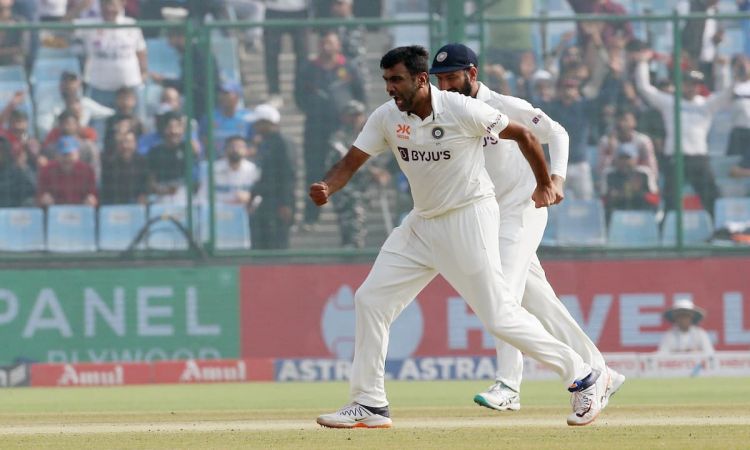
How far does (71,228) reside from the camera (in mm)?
13070

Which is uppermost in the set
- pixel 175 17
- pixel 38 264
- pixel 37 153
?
pixel 175 17

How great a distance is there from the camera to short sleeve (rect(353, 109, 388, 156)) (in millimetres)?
6809

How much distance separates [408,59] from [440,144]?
0.40 metres

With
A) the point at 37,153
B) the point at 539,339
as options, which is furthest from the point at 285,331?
the point at 539,339

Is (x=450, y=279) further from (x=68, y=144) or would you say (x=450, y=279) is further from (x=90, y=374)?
(x=68, y=144)

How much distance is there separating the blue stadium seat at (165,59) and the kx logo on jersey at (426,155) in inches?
271

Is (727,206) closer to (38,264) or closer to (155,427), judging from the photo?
(38,264)

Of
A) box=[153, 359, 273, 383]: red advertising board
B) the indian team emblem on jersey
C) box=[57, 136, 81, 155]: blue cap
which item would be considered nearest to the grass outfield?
box=[153, 359, 273, 383]: red advertising board

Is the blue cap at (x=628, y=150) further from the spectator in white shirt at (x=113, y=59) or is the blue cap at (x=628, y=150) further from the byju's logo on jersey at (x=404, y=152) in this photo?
the byju's logo on jersey at (x=404, y=152)

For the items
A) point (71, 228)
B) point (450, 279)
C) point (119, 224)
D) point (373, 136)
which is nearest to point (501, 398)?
point (450, 279)

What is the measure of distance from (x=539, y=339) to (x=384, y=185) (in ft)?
20.6

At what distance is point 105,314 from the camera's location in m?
12.9

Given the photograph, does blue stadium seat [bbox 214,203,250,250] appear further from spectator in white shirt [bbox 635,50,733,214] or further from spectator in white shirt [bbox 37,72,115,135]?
spectator in white shirt [bbox 635,50,733,214]

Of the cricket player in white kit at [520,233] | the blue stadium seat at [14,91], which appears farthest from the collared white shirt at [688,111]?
the cricket player in white kit at [520,233]
